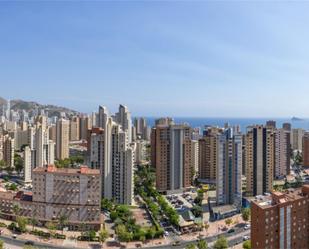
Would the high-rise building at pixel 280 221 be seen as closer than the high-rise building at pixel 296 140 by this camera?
Yes

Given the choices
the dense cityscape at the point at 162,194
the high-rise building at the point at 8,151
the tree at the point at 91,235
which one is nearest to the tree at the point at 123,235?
the dense cityscape at the point at 162,194

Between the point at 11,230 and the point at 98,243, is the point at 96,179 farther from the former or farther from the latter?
the point at 11,230

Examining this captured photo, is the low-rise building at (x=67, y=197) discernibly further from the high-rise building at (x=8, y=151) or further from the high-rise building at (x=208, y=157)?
the high-rise building at (x=8, y=151)

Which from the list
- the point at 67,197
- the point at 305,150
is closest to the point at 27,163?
the point at 67,197

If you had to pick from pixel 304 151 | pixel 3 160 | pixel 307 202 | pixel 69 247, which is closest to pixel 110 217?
pixel 69 247

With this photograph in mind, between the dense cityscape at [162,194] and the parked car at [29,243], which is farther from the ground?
the dense cityscape at [162,194]

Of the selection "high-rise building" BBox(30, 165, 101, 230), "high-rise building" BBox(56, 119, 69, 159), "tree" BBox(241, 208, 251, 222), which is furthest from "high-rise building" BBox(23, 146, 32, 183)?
"tree" BBox(241, 208, 251, 222)
